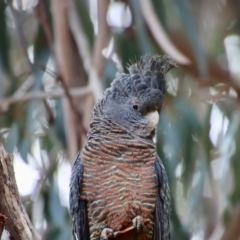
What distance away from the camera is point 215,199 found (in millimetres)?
5992

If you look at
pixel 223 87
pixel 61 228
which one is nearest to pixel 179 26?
pixel 223 87

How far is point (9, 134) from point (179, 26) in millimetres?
1820

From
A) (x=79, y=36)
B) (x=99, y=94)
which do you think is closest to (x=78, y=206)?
(x=99, y=94)

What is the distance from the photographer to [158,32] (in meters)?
4.59

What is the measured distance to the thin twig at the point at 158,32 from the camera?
432 centimetres

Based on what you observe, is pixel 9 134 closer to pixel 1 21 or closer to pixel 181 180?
pixel 1 21

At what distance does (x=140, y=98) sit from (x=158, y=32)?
1025 mm

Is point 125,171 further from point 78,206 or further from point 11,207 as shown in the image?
point 11,207

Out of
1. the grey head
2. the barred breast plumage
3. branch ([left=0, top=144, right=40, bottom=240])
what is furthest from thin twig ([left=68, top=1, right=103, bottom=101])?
branch ([left=0, top=144, right=40, bottom=240])

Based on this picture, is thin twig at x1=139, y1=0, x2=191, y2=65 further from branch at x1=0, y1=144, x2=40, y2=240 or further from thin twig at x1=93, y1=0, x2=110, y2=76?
branch at x1=0, y1=144, x2=40, y2=240

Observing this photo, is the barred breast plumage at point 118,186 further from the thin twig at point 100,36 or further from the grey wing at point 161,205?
the thin twig at point 100,36

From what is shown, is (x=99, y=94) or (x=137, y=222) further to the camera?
(x=99, y=94)

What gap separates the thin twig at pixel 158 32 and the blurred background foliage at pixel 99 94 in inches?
0.5

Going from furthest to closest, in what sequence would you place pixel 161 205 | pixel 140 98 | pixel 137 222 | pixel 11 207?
pixel 140 98
pixel 161 205
pixel 137 222
pixel 11 207
